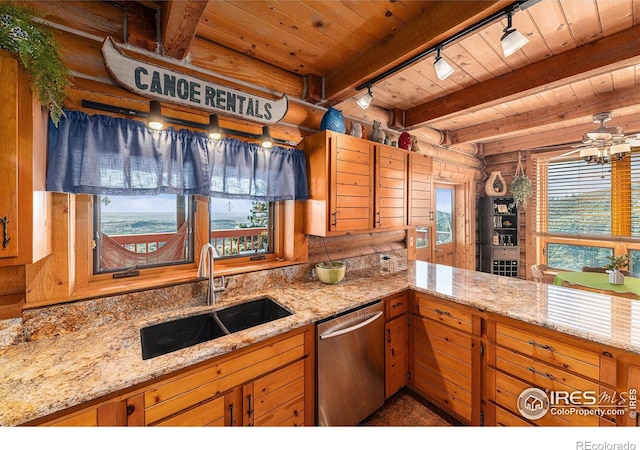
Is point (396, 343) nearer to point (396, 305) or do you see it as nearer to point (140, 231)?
point (396, 305)

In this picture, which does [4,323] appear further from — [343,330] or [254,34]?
[254,34]

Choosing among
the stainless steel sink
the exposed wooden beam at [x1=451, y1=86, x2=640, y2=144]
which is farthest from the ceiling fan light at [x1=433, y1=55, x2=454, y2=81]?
the exposed wooden beam at [x1=451, y1=86, x2=640, y2=144]

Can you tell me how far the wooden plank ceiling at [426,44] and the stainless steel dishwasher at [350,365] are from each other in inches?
72.2

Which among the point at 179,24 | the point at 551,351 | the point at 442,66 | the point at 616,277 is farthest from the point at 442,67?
the point at 616,277

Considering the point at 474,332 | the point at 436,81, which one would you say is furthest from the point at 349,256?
the point at 436,81

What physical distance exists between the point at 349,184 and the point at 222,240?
3.79ft

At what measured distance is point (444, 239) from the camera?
14.4 feet

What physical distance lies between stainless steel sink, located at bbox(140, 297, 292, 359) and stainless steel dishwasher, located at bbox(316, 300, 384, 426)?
338 mm

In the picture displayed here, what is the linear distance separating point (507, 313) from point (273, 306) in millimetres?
1526

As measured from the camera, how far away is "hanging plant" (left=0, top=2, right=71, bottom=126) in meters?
1.01

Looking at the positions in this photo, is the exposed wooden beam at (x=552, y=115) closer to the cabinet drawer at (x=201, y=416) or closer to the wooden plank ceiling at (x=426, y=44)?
the wooden plank ceiling at (x=426, y=44)

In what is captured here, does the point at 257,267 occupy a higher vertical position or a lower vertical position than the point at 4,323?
higher

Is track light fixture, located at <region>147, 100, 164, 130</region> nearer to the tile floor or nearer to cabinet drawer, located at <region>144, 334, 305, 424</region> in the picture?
cabinet drawer, located at <region>144, 334, 305, 424</region>

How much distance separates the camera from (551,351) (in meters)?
1.49
